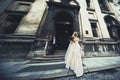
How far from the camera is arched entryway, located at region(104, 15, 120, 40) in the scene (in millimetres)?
14261

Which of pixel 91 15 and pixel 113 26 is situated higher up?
pixel 91 15

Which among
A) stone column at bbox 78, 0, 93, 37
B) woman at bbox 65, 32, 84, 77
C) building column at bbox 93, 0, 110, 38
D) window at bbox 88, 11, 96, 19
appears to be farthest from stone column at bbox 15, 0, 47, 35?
building column at bbox 93, 0, 110, 38

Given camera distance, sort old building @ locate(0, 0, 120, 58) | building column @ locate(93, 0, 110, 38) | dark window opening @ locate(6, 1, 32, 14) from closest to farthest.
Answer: old building @ locate(0, 0, 120, 58) → dark window opening @ locate(6, 1, 32, 14) → building column @ locate(93, 0, 110, 38)

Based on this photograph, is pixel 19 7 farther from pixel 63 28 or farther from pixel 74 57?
pixel 74 57

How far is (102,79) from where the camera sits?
443 centimetres

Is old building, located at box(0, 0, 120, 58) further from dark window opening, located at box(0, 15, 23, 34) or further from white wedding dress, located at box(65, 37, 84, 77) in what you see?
white wedding dress, located at box(65, 37, 84, 77)

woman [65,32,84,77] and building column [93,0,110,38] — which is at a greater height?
building column [93,0,110,38]

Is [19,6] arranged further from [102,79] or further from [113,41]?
[113,41]

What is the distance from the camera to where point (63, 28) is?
12383 mm

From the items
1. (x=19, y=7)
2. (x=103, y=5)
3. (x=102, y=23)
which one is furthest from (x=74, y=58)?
(x=103, y=5)

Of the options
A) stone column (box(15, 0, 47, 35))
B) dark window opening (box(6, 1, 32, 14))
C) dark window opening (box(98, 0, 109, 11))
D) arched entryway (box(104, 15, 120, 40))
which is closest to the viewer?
stone column (box(15, 0, 47, 35))

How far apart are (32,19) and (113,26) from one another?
11.0 meters

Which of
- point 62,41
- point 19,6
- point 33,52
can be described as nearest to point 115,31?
point 62,41

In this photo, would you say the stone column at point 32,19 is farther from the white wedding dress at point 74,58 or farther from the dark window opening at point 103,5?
the dark window opening at point 103,5
